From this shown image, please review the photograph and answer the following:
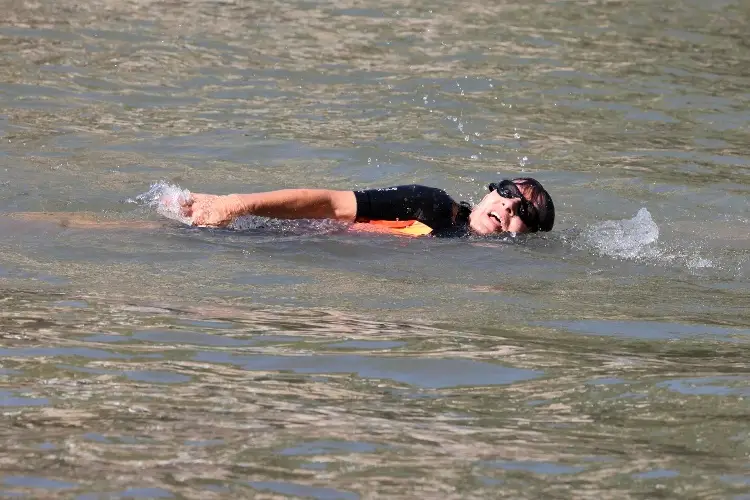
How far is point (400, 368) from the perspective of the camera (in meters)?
5.23

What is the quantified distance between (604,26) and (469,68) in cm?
296

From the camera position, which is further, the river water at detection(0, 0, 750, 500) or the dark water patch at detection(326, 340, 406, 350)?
the dark water patch at detection(326, 340, 406, 350)

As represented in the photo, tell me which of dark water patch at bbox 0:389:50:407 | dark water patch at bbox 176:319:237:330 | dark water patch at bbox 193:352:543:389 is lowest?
dark water patch at bbox 0:389:50:407

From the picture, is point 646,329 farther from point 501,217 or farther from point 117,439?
point 117,439

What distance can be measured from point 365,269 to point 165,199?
166 centimetres

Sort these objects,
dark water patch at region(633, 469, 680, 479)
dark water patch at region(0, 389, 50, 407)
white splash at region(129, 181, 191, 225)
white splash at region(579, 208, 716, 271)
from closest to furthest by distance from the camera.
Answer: dark water patch at region(633, 469, 680, 479)
dark water patch at region(0, 389, 50, 407)
white splash at region(129, 181, 191, 225)
white splash at region(579, 208, 716, 271)

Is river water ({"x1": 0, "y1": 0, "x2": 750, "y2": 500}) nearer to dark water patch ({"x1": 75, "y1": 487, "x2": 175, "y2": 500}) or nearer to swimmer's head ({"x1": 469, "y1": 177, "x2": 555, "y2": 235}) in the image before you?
dark water patch ({"x1": 75, "y1": 487, "x2": 175, "y2": 500})

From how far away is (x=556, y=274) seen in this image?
7.39 m

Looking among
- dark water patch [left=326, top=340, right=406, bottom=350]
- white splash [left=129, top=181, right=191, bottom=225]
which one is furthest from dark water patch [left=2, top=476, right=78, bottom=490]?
white splash [left=129, top=181, right=191, bottom=225]

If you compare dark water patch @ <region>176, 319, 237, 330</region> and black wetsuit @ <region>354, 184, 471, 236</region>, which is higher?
black wetsuit @ <region>354, 184, 471, 236</region>

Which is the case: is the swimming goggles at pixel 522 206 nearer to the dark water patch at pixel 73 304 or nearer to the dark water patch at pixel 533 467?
the dark water patch at pixel 73 304

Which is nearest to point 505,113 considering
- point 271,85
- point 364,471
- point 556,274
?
point 271,85

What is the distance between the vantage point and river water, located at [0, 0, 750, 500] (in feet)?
13.9

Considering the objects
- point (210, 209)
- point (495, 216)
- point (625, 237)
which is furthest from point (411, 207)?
point (625, 237)
